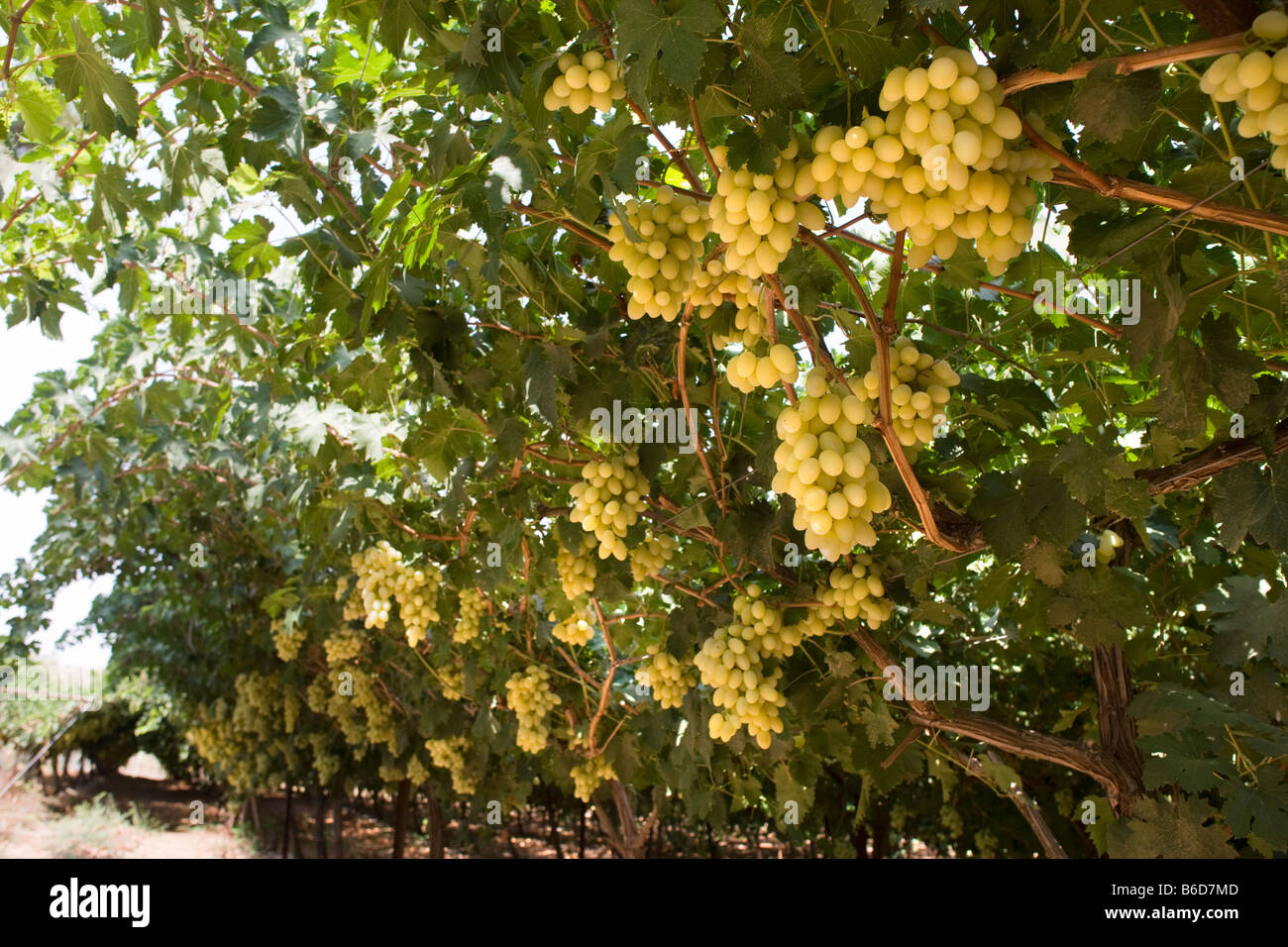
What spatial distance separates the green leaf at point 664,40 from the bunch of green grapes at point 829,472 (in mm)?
436

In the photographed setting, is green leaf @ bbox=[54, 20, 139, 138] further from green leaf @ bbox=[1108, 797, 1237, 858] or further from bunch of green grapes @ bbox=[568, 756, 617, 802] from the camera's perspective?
bunch of green grapes @ bbox=[568, 756, 617, 802]

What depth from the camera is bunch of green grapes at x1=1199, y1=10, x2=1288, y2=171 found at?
77cm

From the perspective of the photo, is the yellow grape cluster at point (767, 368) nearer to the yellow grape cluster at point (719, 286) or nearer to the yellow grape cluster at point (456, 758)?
the yellow grape cluster at point (719, 286)

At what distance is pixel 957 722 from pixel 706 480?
3.10 feet

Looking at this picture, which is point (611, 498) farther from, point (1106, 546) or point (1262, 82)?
point (1262, 82)

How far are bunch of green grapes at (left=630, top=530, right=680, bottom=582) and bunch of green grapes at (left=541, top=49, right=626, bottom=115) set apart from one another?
4.73 feet

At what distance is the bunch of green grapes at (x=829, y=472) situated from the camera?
1.12 meters

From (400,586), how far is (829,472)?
250 centimetres

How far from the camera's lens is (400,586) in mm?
3264

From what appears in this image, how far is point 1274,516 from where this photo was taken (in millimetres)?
1512

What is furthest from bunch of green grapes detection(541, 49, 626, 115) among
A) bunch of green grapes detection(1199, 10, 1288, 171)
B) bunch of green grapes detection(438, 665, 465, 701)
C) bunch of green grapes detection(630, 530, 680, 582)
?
bunch of green grapes detection(438, 665, 465, 701)

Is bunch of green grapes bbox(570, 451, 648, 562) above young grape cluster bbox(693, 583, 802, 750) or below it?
above
